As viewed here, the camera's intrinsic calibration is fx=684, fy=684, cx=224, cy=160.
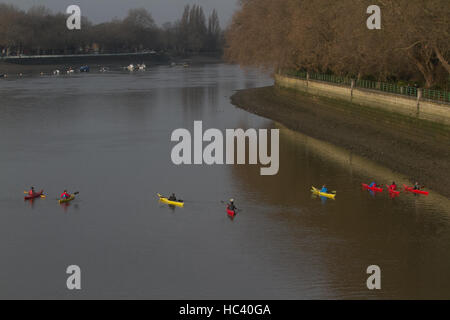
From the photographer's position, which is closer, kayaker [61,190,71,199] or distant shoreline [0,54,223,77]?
kayaker [61,190,71,199]

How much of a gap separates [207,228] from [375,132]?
24.5m

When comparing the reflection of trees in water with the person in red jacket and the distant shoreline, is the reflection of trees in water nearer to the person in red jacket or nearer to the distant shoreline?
the person in red jacket

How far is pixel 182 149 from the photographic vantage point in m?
46.2

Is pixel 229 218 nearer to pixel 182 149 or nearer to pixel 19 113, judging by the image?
pixel 182 149

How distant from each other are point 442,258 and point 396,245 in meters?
2.01

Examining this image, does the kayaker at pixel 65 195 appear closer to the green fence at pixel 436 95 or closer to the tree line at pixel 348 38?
the tree line at pixel 348 38

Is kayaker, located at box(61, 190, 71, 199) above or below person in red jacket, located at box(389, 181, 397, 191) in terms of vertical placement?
below

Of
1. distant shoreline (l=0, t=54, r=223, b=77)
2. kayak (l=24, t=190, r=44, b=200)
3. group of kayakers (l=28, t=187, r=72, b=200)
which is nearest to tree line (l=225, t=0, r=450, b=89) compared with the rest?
group of kayakers (l=28, t=187, r=72, b=200)

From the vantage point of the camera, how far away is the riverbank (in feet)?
121

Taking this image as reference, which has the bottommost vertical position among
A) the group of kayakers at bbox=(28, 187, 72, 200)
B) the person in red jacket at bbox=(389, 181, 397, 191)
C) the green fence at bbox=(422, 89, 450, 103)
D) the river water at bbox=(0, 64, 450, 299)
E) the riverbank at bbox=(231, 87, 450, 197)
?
the river water at bbox=(0, 64, 450, 299)

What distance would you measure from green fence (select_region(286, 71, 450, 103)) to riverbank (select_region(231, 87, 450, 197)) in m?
1.86

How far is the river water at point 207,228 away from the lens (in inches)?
846

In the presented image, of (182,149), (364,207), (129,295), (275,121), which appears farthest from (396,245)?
(275,121)

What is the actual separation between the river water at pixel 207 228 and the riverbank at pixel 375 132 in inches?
65.4
